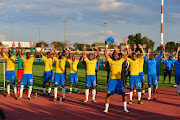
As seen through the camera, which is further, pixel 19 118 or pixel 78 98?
pixel 78 98

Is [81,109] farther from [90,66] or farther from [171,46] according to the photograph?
[171,46]

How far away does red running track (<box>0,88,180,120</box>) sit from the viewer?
762 cm

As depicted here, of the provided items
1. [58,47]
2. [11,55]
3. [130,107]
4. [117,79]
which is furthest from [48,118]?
[58,47]

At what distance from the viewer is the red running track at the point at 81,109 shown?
762 centimetres

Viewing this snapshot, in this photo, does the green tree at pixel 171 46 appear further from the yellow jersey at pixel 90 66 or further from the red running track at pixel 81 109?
the yellow jersey at pixel 90 66

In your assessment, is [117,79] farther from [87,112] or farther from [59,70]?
[59,70]

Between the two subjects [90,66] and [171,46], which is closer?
[90,66]

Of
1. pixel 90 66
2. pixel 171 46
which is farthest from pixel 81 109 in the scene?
pixel 171 46

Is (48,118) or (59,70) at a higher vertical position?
(59,70)

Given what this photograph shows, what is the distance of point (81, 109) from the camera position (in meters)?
8.84

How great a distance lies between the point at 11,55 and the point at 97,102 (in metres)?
5.37

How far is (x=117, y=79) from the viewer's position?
8039 mm

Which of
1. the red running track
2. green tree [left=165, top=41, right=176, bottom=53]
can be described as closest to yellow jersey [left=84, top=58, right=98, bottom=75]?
the red running track

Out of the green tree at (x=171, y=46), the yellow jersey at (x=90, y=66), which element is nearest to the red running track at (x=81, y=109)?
the yellow jersey at (x=90, y=66)
